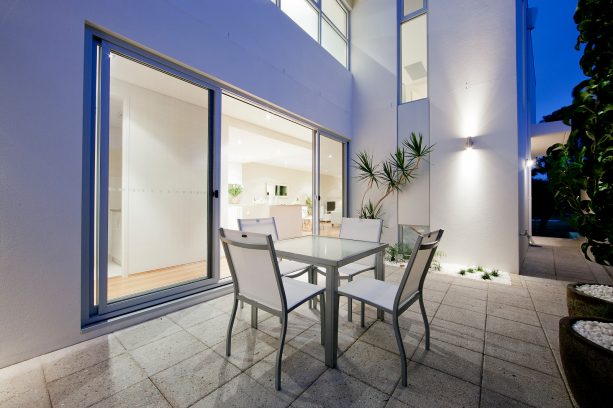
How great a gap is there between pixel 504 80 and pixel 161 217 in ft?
18.2

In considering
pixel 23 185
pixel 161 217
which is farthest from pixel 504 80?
pixel 23 185

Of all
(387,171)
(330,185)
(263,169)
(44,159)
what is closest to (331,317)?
(44,159)

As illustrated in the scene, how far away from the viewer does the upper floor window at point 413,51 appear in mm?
4906

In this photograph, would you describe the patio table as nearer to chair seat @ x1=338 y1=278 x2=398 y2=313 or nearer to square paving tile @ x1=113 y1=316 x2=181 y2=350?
chair seat @ x1=338 y1=278 x2=398 y2=313

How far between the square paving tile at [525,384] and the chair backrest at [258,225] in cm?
207

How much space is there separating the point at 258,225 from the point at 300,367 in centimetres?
148

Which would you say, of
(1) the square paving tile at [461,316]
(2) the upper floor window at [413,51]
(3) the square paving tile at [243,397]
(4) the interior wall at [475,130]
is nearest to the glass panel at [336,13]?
(2) the upper floor window at [413,51]

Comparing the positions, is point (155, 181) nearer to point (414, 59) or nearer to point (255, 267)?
point (255, 267)

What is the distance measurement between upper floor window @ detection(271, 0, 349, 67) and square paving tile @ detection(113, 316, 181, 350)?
454cm

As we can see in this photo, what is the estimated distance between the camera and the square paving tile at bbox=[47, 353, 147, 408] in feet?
4.55

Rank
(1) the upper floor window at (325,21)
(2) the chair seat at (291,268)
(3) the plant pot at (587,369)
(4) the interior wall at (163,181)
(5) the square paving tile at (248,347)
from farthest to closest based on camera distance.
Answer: (1) the upper floor window at (325,21)
(4) the interior wall at (163,181)
(2) the chair seat at (291,268)
(5) the square paving tile at (248,347)
(3) the plant pot at (587,369)

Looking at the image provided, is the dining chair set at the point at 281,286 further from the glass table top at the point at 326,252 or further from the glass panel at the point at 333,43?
the glass panel at the point at 333,43

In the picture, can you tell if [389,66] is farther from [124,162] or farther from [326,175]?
[124,162]

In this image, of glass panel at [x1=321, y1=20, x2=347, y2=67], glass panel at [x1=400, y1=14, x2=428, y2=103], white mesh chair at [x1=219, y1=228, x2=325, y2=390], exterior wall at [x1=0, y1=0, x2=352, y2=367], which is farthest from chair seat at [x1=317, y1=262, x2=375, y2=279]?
glass panel at [x1=321, y1=20, x2=347, y2=67]
